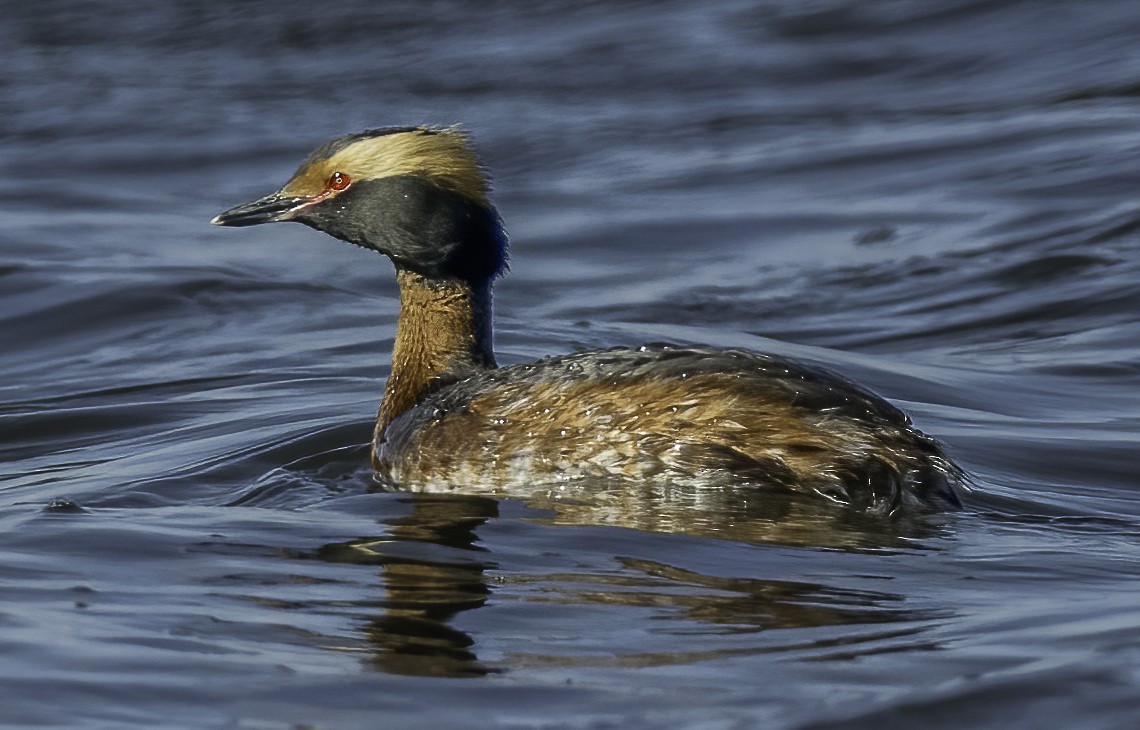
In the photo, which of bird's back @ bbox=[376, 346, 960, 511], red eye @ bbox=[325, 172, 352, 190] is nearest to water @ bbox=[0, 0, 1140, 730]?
bird's back @ bbox=[376, 346, 960, 511]

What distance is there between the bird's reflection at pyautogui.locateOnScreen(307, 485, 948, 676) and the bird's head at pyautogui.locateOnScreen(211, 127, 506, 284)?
3.95 ft

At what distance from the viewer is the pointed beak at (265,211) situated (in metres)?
8.84

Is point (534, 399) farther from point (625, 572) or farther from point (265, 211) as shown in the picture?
point (265, 211)

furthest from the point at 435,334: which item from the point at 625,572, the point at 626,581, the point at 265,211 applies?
the point at 626,581

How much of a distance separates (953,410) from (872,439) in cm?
252

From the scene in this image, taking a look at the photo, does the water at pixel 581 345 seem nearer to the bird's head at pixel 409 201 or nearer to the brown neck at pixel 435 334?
the brown neck at pixel 435 334

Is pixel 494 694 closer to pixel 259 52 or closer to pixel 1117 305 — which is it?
pixel 1117 305

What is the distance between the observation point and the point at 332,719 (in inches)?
210

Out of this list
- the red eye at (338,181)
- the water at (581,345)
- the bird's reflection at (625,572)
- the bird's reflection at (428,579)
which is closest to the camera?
the water at (581,345)

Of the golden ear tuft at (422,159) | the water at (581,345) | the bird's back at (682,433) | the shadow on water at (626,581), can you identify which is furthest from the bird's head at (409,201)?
the shadow on water at (626,581)

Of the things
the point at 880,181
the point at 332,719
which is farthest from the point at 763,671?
the point at 880,181

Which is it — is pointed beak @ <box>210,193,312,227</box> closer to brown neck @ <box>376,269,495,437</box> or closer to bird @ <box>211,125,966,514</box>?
bird @ <box>211,125,966,514</box>

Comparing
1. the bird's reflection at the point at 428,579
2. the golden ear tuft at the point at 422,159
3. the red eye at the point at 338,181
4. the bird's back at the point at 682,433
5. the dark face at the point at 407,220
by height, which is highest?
the golden ear tuft at the point at 422,159

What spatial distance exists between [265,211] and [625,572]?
3002mm
